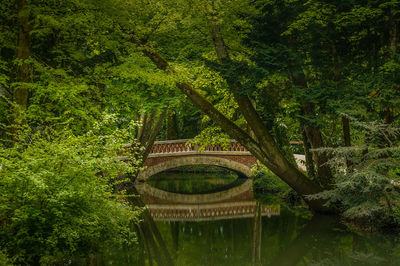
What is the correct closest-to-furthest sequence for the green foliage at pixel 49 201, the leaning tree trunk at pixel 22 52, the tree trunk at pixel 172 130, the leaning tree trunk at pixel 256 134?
the green foliage at pixel 49 201 → the leaning tree trunk at pixel 22 52 → the leaning tree trunk at pixel 256 134 → the tree trunk at pixel 172 130

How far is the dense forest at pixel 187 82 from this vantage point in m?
6.68

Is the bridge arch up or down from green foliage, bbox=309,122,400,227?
up

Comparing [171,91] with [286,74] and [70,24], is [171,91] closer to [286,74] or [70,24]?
[286,74]

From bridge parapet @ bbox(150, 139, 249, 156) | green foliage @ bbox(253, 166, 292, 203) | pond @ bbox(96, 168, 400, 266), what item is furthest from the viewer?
bridge parapet @ bbox(150, 139, 249, 156)

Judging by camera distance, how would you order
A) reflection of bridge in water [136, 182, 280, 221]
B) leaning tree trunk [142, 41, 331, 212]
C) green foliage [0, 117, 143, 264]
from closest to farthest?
green foliage [0, 117, 143, 264], leaning tree trunk [142, 41, 331, 212], reflection of bridge in water [136, 182, 280, 221]

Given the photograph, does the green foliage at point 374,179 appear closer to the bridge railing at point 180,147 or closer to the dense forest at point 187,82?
the dense forest at point 187,82

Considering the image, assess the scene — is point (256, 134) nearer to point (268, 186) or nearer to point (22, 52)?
point (22, 52)

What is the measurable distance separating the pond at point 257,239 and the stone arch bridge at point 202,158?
6.60 metres

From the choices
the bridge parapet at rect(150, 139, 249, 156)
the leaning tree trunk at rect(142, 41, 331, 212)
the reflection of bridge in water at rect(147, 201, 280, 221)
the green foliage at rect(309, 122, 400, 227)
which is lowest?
the reflection of bridge in water at rect(147, 201, 280, 221)

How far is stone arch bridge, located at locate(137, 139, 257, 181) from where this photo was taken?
2212 centimetres

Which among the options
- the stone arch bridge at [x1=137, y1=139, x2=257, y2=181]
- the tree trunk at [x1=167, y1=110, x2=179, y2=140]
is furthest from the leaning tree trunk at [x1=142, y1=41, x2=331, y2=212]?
the tree trunk at [x1=167, y1=110, x2=179, y2=140]

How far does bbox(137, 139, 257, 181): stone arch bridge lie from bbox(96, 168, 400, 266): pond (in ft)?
21.6

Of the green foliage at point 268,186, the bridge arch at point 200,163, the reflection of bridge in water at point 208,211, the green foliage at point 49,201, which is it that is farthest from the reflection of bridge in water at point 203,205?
the green foliage at point 49,201

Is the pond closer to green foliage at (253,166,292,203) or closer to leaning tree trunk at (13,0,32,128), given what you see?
green foliage at (253,166,292,203)
